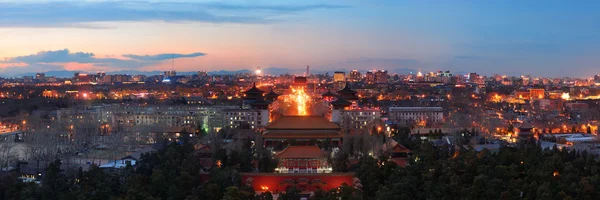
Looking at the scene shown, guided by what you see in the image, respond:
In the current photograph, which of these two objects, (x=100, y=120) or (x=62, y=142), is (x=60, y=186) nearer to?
(x=62, y=142)

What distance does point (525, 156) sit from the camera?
16.7 metres

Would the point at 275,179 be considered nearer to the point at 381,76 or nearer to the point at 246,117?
the point at 246,117

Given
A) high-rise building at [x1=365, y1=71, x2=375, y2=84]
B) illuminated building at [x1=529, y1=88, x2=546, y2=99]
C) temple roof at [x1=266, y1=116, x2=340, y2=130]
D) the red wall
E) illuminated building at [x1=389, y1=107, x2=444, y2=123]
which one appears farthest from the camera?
high-rise building at [x1=365, y1=71, x2=375, y2=84]

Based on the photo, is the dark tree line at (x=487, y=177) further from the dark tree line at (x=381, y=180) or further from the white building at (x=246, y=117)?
the white building at (x=246, y=117)

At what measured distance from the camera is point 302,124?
22.0m

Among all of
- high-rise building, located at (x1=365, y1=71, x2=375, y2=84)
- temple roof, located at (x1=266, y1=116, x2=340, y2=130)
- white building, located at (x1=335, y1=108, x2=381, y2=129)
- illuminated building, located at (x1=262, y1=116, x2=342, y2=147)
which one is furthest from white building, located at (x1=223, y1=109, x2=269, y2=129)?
high-rise building, located at (x1=365, y1=71, x2=375, y2=84)

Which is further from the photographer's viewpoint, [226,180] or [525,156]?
[525,156]

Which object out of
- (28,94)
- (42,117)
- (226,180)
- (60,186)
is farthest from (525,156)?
(28,94)

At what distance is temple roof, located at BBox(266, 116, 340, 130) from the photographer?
21.8 meters

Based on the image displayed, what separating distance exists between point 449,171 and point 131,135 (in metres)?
14.7

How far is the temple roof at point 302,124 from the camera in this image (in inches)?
858

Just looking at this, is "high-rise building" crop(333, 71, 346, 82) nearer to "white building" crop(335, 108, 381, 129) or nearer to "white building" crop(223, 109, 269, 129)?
Answer: "white building" crop(335, 108, 381, 129)

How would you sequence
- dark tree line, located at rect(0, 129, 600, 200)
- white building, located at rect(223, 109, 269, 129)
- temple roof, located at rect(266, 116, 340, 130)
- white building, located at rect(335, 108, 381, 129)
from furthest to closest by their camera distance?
white building, located at rect(223, 109, 269, 129), white building, located at rect(335, 108, 381, 129), temple roof, located at rect(266, 116, 340, 130), dark tree line, located at rect(0, 129, 600, 200)

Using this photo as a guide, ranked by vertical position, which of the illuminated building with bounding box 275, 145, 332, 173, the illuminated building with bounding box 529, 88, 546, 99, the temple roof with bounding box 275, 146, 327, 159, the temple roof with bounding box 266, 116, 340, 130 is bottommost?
the illuminated building with bounding box 529, 88, 546, 99
